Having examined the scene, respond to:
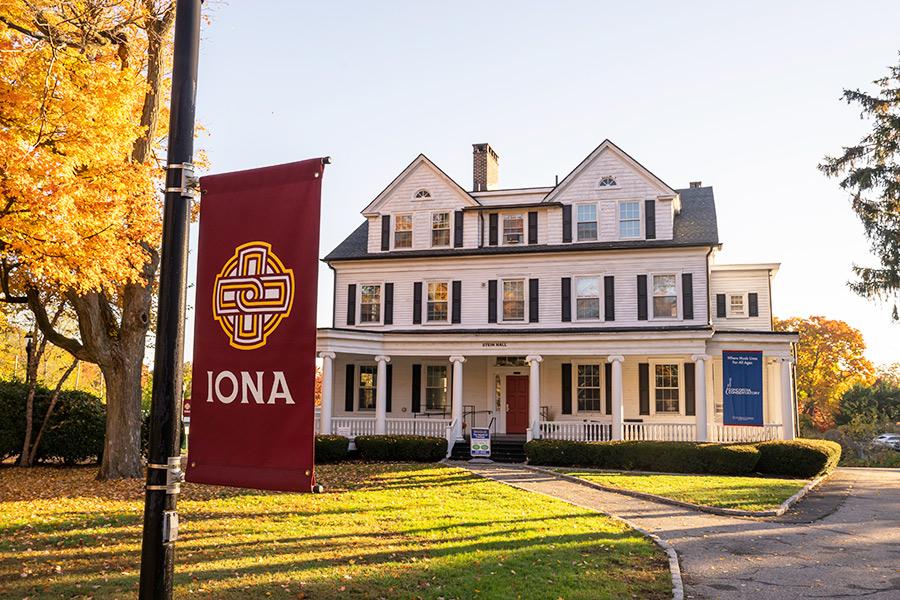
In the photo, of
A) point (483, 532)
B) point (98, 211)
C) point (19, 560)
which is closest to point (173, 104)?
point (19, 560)

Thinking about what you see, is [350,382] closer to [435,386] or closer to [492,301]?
[435,386]

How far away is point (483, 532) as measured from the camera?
38.0ft

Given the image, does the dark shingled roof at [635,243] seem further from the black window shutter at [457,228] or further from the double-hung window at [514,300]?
the double-hung window at [514,300]

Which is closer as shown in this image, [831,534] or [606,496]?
[831,534]

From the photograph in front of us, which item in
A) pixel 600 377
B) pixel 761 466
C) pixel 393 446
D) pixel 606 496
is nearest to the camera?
pixel 606 496

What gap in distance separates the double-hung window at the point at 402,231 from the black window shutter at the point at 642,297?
30.1ft

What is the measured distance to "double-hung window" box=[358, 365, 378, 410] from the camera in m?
30.2

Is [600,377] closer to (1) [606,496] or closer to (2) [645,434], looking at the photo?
(2) [645,434]

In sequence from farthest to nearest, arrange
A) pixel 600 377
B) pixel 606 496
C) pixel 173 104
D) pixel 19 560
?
1. pixel 600 377
2. pixel 606 496
3. pixel 19 560
4. pixel 173 104

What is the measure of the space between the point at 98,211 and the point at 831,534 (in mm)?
14443

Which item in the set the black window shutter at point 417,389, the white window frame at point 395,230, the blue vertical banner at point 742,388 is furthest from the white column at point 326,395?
the blue vertical banner at point 742,388

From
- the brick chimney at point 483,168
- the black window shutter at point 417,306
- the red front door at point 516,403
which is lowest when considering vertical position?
the red front door at point 516,403

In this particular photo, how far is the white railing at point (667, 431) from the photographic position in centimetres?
2516

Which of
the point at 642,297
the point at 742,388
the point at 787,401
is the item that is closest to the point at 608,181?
the point at 642,297
